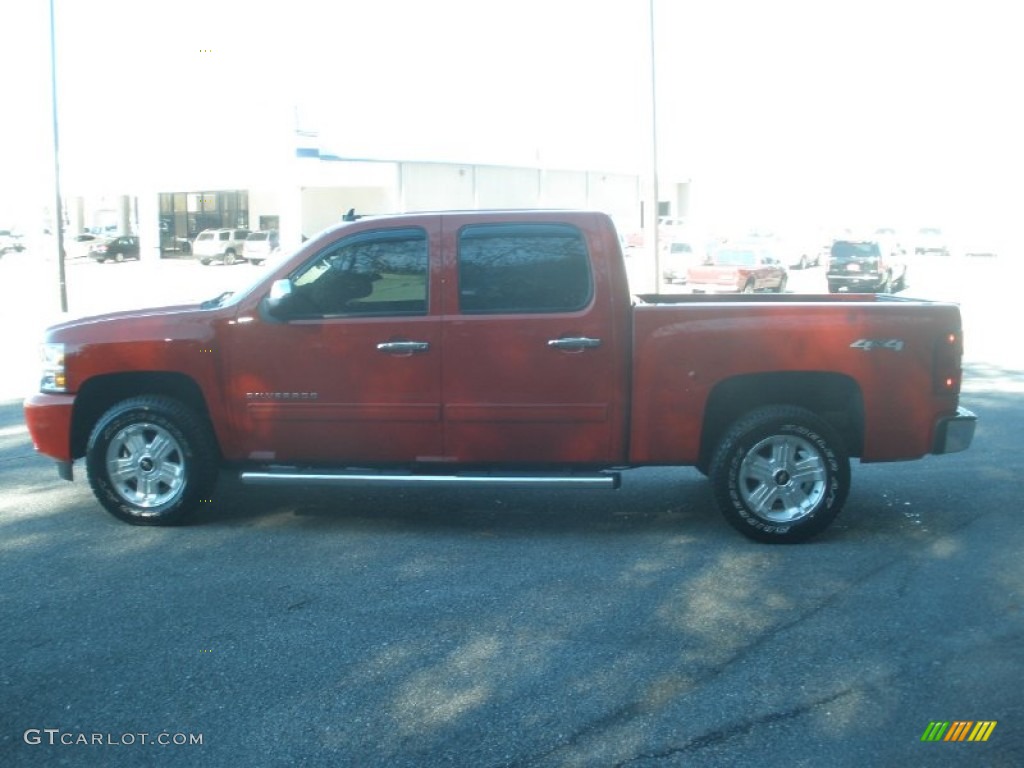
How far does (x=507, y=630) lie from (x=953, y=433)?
3193 millimetres

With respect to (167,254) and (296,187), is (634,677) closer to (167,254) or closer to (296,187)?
(296,187)

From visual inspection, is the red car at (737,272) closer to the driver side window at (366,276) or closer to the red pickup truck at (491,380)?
the red pickup truck at (491,380)

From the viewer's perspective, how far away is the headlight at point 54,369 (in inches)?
304

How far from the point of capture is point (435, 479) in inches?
292

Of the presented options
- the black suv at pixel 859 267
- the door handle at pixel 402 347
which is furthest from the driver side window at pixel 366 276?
the black suv at pixel 859 267

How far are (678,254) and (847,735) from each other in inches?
1484

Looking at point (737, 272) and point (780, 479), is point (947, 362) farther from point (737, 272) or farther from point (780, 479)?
point (737, 272)

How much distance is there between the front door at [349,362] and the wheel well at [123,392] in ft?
1.31

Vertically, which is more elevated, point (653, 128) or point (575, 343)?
point (653, 128)

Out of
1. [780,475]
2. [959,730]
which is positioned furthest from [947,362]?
[959,730]

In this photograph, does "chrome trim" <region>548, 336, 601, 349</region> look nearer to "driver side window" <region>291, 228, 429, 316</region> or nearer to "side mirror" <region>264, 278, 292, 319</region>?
"driver side window" <region>291, 228, 429, 316</region>

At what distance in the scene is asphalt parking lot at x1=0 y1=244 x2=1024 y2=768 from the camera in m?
4.62

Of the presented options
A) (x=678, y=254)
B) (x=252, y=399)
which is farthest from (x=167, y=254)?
(x=252, y=399)

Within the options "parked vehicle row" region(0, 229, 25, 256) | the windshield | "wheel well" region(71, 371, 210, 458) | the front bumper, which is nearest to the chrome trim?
"wheel well" region(71, 371, 210, 458)
